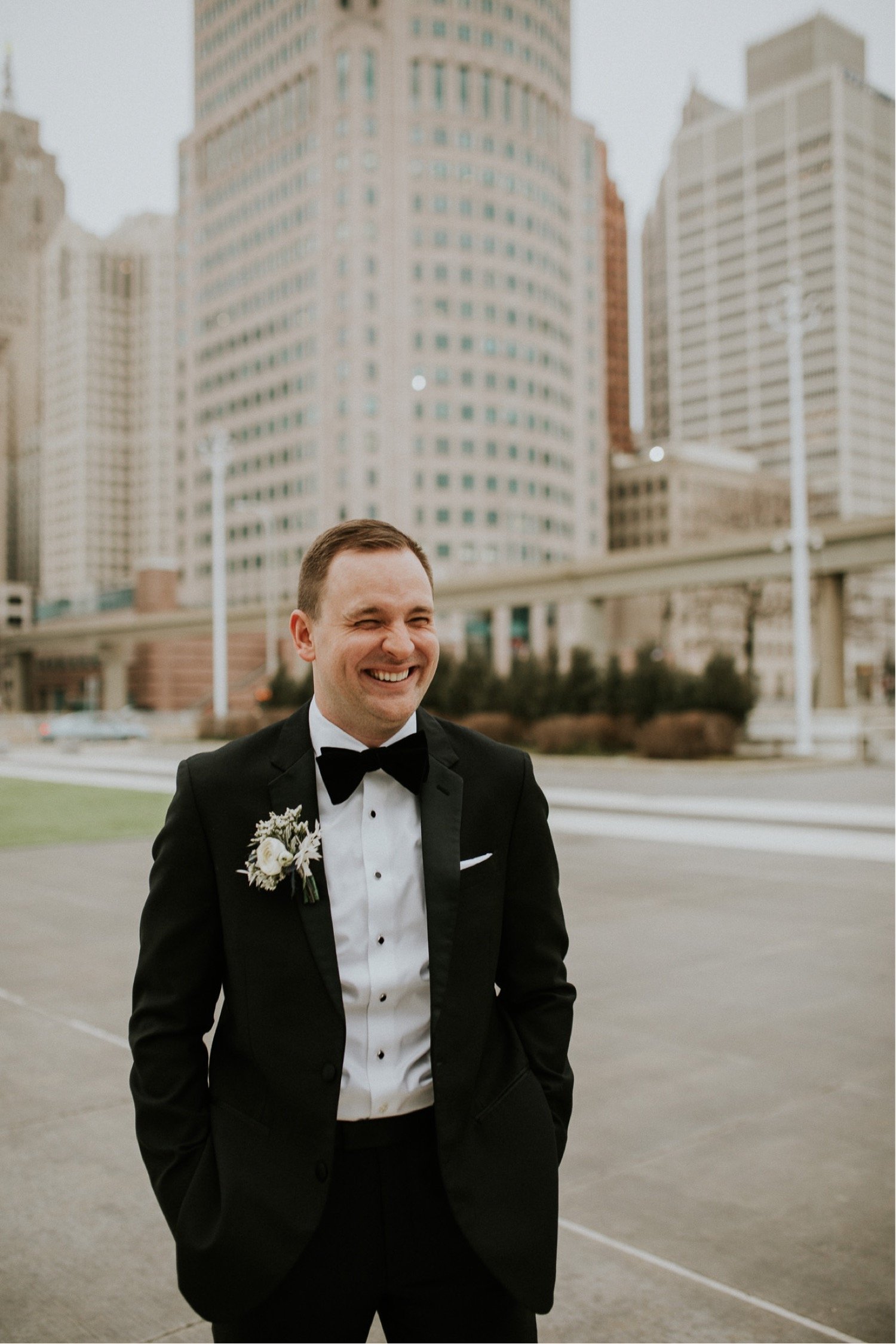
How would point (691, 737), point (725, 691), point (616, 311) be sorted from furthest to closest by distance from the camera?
point (616, 311)
point (725, 691)
point (691, 737)

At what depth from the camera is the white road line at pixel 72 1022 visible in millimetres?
5887

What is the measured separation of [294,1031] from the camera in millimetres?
1963

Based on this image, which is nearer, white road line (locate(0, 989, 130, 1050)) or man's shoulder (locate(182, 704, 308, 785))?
man's shoulder (locate(182, 704, 308, 785))

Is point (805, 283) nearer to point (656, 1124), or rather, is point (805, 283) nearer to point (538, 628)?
point (538, 628)

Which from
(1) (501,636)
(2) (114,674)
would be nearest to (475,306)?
(1) (501,636)

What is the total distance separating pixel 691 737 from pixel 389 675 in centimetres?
2996

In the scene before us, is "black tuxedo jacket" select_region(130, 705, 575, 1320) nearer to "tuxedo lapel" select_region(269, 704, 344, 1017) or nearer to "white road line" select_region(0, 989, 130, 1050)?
"tuxedo lapel" select_region(269, 704, 344, 1017)

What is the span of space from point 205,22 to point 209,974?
509ft

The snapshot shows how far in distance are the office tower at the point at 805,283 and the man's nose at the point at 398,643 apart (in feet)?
377

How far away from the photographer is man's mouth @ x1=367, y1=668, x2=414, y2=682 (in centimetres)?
201

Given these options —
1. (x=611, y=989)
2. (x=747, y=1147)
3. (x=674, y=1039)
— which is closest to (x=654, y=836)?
(x=611, y=989)

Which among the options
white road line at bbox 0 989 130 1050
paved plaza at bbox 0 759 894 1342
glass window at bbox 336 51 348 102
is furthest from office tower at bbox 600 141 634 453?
white road line at bbox 0 989 130 1050

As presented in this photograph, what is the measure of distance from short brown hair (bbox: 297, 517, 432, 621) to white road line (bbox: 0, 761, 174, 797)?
19.4 m

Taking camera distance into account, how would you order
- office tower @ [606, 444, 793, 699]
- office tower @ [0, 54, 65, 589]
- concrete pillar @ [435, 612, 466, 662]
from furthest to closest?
concrete pillar @ [435, 612, 466, 662] < office tower @ [606, 444, 793, 699] < office tower @ [0, 54, 65, 589]
